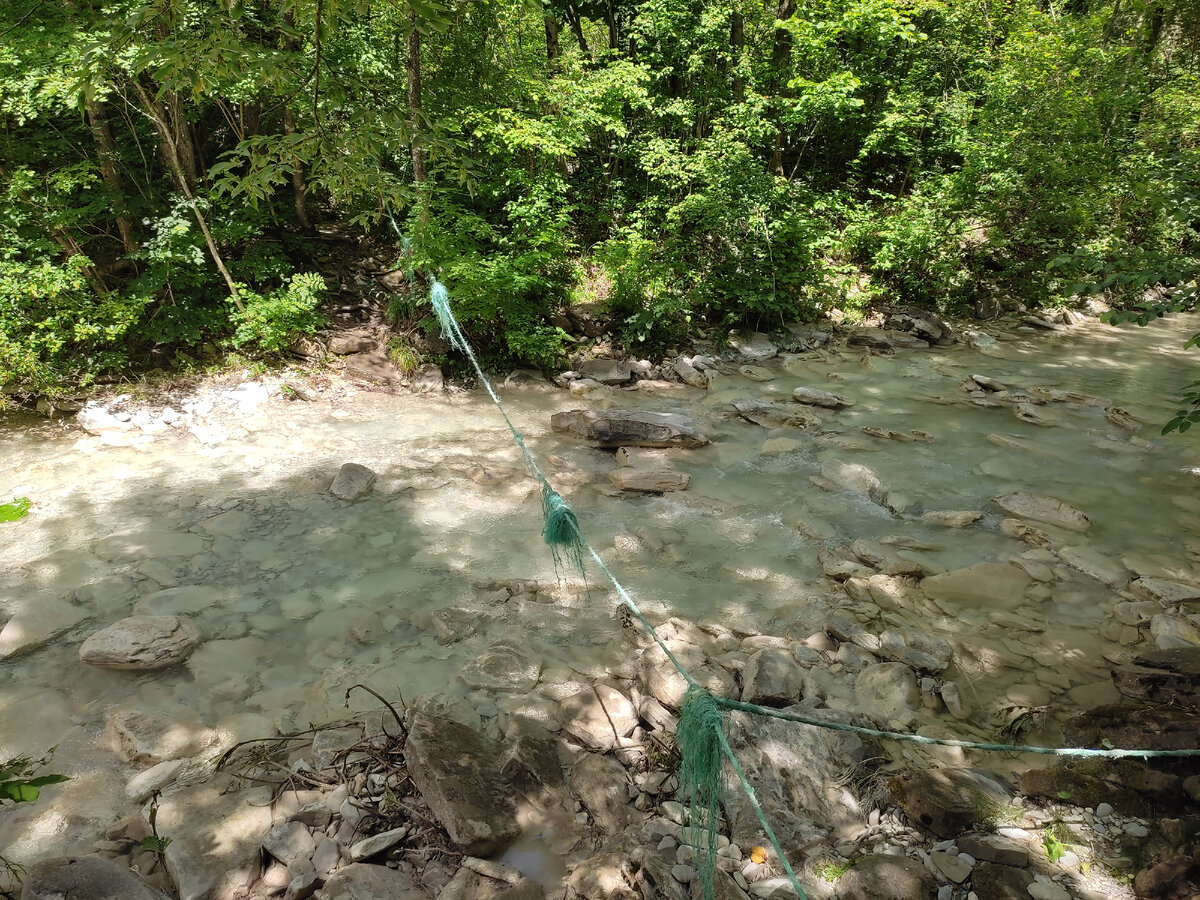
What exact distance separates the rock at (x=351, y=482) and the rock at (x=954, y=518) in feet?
12.8

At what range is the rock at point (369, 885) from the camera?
1948 millimetres

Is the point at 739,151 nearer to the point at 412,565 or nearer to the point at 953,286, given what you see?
the point at 953,286

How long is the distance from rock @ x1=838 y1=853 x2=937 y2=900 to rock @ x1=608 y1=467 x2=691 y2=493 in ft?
10.00

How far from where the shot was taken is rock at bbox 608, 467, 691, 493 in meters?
4.92

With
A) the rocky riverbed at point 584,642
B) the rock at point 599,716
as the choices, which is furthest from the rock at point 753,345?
the rock at point 599,716

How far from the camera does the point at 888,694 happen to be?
286 cm

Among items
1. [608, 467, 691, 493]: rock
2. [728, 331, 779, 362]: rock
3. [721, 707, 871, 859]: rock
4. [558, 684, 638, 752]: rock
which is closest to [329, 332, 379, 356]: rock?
[608, 467, 691, 493]: rock

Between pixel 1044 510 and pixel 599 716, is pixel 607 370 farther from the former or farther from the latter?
pixel 599 716

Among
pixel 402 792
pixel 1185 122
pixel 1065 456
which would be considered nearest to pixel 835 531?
pixel 1065 456

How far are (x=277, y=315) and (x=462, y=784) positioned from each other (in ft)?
18.4

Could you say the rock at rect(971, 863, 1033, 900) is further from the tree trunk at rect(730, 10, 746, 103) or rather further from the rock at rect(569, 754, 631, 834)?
the tree trunk at rect(730, 10, 746, 103)

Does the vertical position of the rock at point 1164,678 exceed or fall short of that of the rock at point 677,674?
it falls short

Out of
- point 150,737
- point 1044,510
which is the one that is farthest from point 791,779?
point 1044,510

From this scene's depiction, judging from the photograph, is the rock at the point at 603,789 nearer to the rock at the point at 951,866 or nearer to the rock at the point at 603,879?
the rock at the point at 603,879
